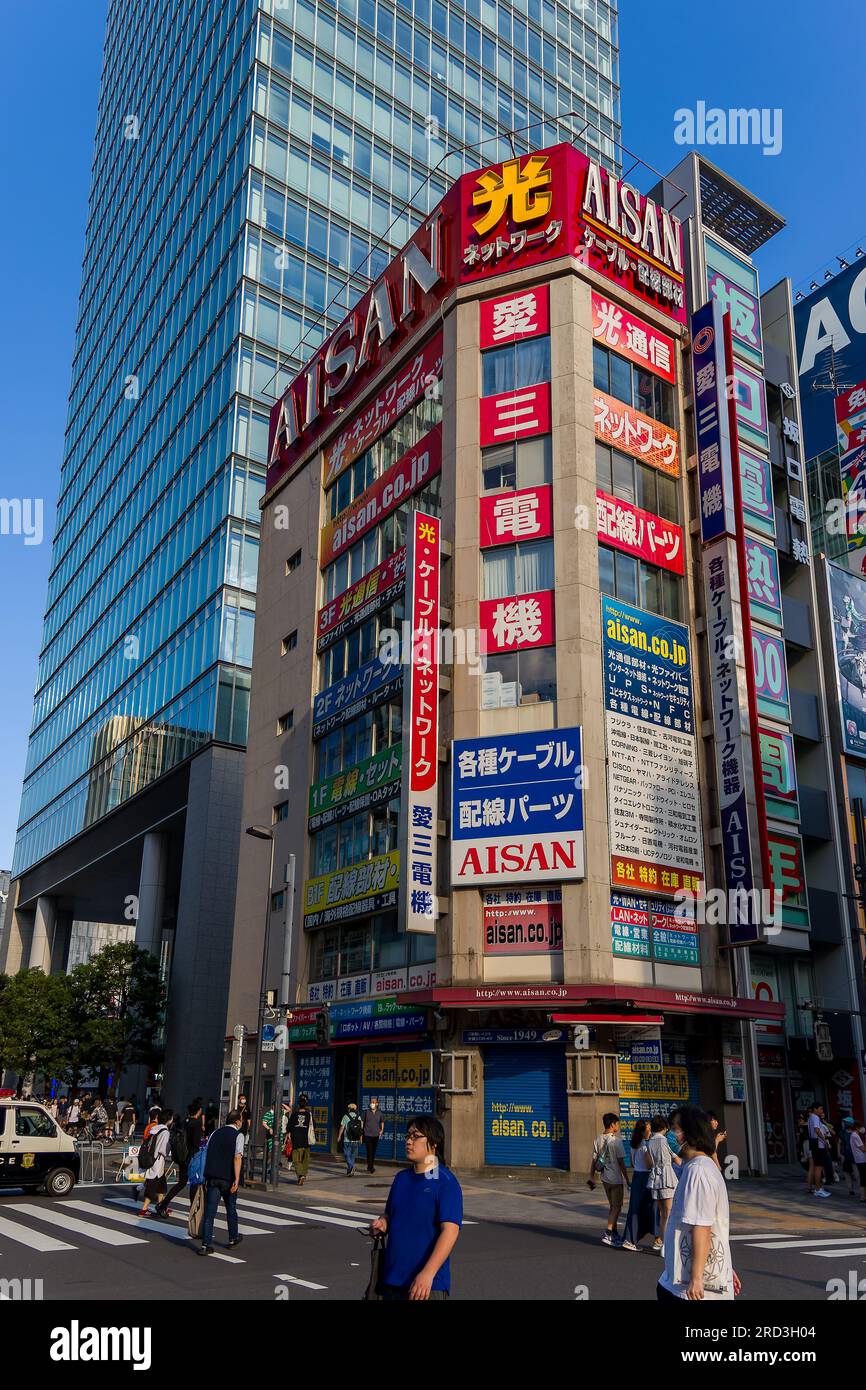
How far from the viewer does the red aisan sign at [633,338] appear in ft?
114

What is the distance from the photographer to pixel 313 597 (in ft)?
140

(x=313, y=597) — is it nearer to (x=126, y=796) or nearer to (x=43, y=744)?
(x=126, y=796)

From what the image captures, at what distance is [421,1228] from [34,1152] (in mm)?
17142

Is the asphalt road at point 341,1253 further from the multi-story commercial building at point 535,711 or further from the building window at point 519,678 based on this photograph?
the building window at point 519,678

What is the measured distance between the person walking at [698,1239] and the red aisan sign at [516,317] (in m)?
30.8

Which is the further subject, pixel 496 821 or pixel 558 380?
pixel 558 380

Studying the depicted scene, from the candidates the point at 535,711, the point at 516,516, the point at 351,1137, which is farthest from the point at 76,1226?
the point at 516,516

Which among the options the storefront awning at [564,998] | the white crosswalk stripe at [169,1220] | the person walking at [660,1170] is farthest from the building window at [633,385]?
the white crosswalk stripe at [169,1220]

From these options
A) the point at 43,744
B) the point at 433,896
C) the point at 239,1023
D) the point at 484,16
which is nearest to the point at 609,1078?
the point at 433,896

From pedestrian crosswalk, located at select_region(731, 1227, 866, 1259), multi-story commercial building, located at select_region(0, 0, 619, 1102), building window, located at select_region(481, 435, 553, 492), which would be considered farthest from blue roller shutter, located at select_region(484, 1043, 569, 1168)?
multi-story commercial building, located at select_region(0, 0, 619, 1102)
